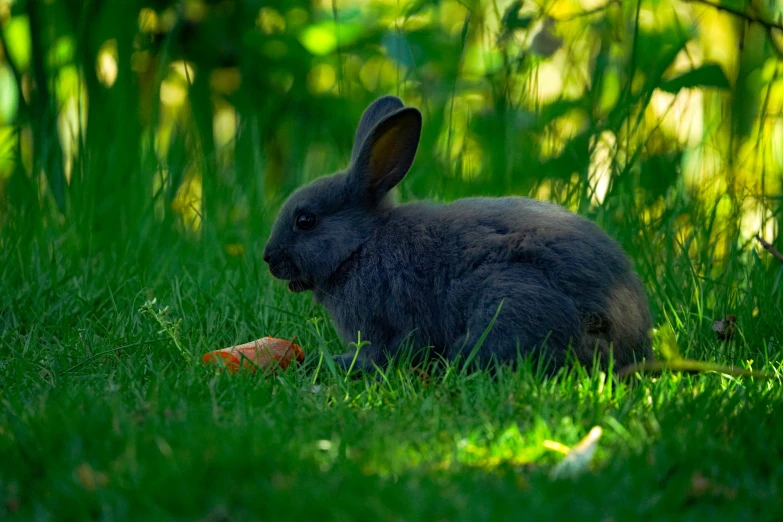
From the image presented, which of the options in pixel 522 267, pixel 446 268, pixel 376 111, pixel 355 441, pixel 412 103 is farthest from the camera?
pixel 412 103

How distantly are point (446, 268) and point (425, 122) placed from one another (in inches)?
105

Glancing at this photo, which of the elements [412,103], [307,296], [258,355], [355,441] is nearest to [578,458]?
[355,441]

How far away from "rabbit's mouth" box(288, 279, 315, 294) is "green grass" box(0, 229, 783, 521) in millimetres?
384

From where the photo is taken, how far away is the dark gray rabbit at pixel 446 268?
10.7 feet

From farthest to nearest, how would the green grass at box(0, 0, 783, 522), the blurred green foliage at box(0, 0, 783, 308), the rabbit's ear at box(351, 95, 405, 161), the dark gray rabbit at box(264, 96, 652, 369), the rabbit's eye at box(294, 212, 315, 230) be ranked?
the blurred green foliage at box(0, 0, 783, 308)
the rabbit's ear at box(351, 95, 405, 161)
the rabbit's eye at box(294, 212, 315, 230)
the dark gray rabbit at box(264, 96, 652, 369)
the green grass at box(0, 0, 783, 522)

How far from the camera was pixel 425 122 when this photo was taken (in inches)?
238

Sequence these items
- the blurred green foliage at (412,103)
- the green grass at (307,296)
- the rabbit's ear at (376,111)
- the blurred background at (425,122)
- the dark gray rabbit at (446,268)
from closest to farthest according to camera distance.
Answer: the green grass at (307,296)
the dark gray rabbit at (446,268)
the rabbit's ear at (376,111)
the blurred background at (425,122)
the blurred green foliage at (412,103)

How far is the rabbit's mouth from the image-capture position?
4031 mm

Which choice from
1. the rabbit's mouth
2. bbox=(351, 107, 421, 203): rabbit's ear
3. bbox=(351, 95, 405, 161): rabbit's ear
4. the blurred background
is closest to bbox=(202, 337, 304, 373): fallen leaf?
the rabbit's mouth

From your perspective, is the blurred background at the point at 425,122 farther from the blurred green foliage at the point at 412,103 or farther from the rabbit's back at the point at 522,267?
the rabbit's back at the point at 522,267

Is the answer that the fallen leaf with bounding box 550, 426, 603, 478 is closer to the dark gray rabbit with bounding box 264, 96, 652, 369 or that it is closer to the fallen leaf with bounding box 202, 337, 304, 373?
the dark gray rabbit with bounding box 264, 96, 652, 369

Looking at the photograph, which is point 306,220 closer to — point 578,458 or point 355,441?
point 355,441

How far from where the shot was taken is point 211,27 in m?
7.50

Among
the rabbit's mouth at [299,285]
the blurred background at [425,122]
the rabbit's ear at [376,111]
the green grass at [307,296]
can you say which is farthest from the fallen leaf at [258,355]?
the blurred background at [425,122]
